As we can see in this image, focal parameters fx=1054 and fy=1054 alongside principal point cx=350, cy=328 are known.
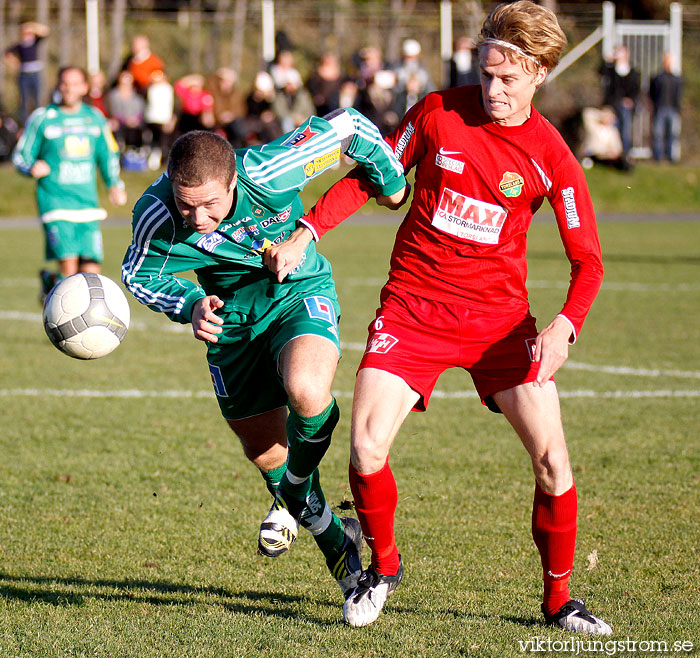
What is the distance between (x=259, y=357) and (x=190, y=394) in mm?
3648

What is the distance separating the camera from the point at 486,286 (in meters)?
3.95

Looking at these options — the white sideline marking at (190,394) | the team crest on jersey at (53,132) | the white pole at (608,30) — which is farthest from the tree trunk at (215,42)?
the white sideline marking at (190,394)

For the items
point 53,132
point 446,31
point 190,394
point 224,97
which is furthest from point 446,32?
point 190,394

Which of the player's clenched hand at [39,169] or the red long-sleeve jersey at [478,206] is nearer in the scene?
the red long-sleeve jersey at [478,206]

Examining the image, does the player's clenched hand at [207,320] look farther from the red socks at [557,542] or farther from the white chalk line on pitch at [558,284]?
the white chalk line on pitch at [558,284]

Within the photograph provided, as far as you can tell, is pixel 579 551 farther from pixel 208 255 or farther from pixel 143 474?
pixel 143 474

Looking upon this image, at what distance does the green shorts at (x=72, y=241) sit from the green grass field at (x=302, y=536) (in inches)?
43.5

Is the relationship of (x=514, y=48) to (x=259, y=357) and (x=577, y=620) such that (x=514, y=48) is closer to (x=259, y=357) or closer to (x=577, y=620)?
(x=259, y=357)

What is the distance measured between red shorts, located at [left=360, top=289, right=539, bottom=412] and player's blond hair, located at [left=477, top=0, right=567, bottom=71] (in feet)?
3.07

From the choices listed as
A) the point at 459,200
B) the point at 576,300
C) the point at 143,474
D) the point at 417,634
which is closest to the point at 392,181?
the point at 459,200

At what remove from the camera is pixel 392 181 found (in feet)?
13.5

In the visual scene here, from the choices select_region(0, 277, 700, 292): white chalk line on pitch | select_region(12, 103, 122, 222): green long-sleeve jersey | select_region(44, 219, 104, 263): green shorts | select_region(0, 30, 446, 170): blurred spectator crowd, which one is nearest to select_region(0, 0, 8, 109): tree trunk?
select_region(0, 30, 446, 170): blurred spectator crowd

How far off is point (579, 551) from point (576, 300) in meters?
1.46

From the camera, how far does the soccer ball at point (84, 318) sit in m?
4.36
